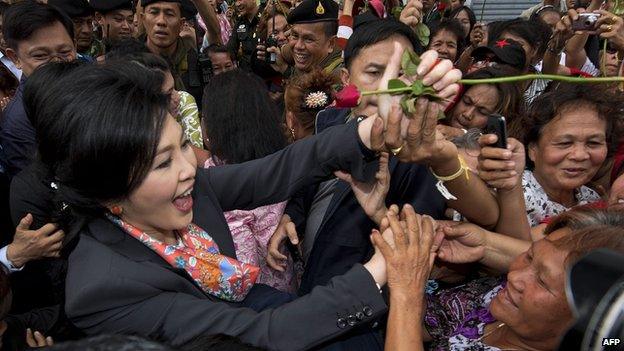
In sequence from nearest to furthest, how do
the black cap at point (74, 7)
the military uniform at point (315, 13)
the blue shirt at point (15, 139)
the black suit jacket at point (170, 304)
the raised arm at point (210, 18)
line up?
the black suit jacket at point (170, 304) → the blue shirt at point (15, 139) → the military uniform at point (315, 13) → the black cap at point (74, 7) → the raised arm at point (210, 18)

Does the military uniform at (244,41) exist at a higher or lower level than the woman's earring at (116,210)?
lower

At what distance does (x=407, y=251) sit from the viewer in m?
1.54

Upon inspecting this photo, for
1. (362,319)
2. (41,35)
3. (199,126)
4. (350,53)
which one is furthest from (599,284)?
(41,35)

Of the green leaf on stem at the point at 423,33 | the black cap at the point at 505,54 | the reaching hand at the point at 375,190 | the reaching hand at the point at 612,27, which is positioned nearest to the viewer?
the reaching hand at the point at 375,190

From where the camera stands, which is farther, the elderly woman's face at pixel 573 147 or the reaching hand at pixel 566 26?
the reaching hand at pixel 566 26

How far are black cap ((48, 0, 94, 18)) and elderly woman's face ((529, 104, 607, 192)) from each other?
3.90m

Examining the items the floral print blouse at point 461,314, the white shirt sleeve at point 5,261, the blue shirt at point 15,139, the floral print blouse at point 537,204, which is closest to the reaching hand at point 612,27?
the floral print blouse at point 537,204

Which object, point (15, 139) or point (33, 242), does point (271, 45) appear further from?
point (33, 242)

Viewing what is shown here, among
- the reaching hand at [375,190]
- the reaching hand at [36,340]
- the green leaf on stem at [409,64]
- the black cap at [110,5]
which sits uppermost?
the green leaf on stem at [409,64]

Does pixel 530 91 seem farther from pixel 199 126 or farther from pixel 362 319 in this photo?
pixel 362 319

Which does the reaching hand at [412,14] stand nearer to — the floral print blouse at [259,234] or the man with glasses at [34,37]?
the floral print blouse at [259,234]

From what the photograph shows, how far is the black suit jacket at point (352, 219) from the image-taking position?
209 cm

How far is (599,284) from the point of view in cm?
81

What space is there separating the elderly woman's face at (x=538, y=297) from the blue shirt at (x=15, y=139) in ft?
7.79
